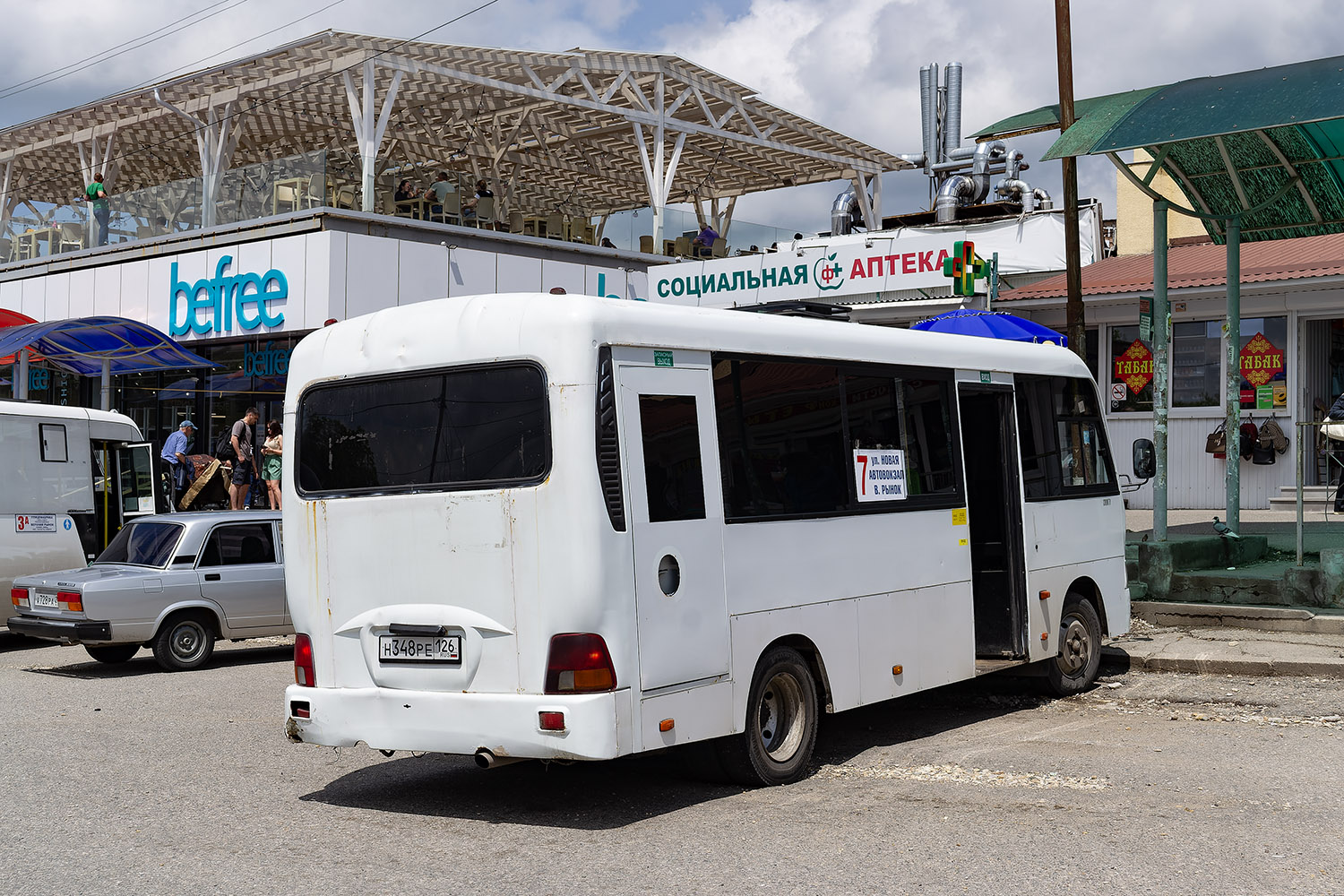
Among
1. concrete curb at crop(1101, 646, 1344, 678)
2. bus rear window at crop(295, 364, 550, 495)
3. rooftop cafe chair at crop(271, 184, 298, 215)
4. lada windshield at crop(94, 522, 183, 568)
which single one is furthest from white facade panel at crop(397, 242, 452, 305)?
bus rear window at crop(295, 364, 550, 495)

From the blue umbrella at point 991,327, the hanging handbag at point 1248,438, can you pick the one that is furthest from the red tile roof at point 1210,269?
the blue umbrella at point 991,327

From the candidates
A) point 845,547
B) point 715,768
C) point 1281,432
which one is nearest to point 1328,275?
point 1281,432

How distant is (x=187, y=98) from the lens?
2861 cm

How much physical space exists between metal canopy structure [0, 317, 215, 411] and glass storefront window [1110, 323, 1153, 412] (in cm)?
1549

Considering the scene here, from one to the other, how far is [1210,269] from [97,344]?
1884 cm

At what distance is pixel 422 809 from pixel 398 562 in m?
1.28

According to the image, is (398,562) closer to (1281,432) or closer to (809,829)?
(809,829)

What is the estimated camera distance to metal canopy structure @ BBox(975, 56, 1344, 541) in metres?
11.0

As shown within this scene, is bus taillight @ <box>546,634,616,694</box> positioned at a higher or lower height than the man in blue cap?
lower

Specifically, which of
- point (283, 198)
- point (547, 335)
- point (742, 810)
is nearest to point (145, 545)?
point (547, 335)

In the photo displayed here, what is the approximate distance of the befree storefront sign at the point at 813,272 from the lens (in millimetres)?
24781

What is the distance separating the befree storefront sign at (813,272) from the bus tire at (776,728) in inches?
695

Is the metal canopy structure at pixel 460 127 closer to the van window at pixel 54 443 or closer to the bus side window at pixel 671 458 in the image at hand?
the van window at pixel 54 443

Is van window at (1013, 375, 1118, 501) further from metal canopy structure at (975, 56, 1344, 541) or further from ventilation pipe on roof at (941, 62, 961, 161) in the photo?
ventilation pipe on roof at (941, 62, 961, 161)
